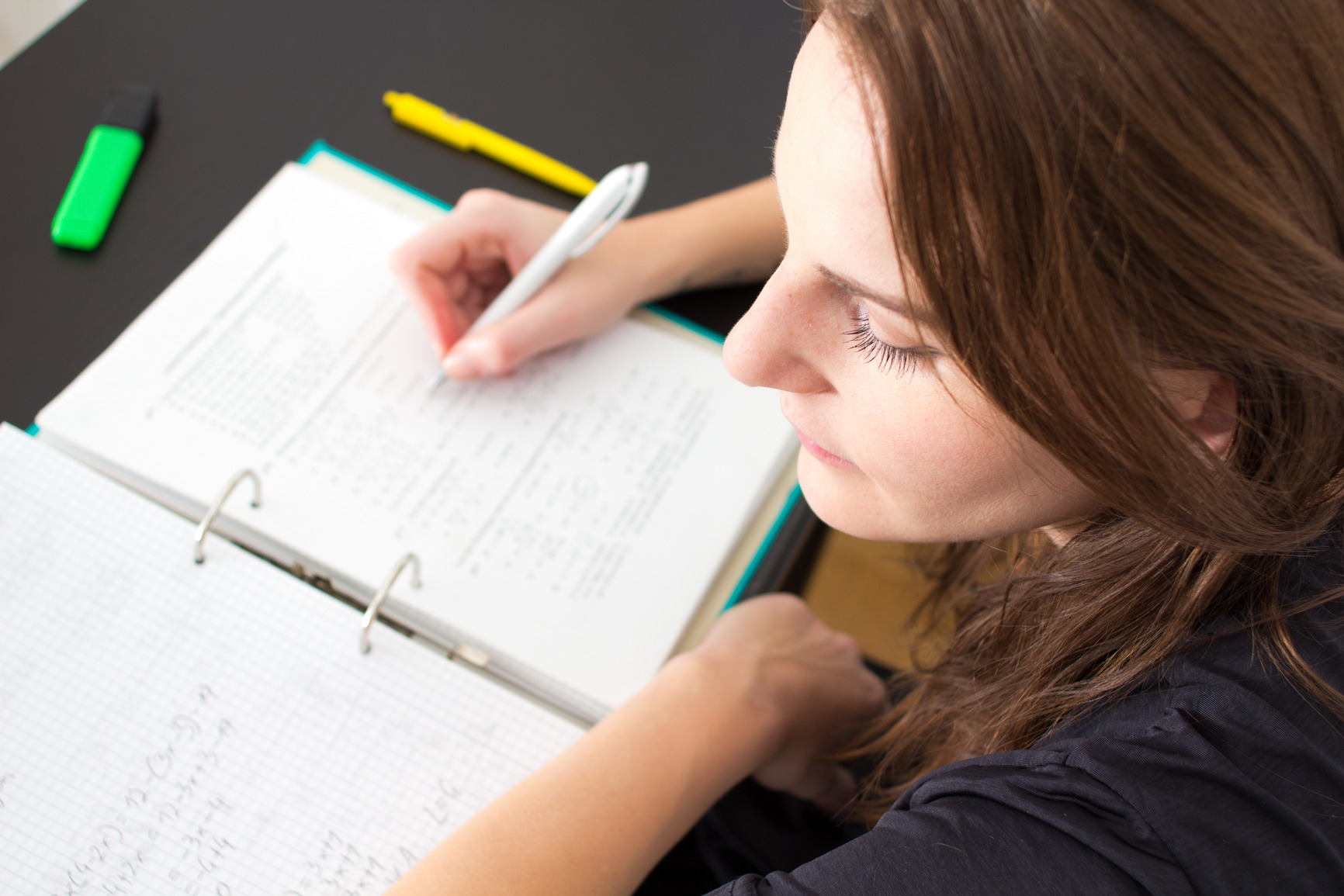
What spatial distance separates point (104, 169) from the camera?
2.54 feet

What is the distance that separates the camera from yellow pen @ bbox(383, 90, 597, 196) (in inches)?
33.5

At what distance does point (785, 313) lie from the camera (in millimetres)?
438

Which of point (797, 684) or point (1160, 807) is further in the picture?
point (797, 684)

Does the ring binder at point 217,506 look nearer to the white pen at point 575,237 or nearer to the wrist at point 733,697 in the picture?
the white pen at point 575,237

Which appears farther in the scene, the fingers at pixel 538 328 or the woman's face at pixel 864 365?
the fingers at pixel 538 328

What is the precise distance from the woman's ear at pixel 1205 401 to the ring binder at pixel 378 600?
0.46m

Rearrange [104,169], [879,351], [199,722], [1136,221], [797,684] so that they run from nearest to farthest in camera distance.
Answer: [1136,221] → [879,351] → [199,722] → [797,684] → [104,169]

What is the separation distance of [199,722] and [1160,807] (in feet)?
1.78

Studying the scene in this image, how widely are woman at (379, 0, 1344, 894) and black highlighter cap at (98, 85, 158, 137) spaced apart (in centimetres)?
69

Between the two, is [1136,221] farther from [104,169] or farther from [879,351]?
[104,169]

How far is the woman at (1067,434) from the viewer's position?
1.01 ft

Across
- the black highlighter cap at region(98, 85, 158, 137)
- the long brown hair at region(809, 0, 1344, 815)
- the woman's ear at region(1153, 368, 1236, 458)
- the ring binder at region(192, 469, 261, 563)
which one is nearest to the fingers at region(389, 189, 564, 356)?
the ring binder at region(192, 469, 261, 563)

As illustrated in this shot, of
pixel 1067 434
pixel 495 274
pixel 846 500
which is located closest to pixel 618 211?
pixel 495 274

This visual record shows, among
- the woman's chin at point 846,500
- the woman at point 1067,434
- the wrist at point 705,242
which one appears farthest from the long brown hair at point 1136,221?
the wrist at point 705,242
